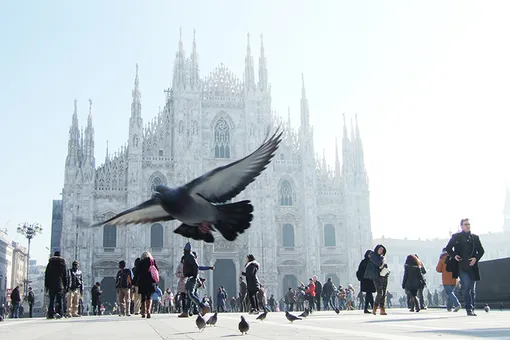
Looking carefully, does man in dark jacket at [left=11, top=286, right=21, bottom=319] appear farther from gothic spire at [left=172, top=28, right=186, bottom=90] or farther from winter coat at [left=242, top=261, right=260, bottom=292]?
gothic spire at [left=172, top=28, right=186, bottom=90]

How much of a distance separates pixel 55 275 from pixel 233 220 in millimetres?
10395

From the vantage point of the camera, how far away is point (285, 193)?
1731 inches

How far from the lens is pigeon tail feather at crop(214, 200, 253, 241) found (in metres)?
4.40

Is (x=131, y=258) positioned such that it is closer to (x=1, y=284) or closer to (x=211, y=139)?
(x=211, y=139)

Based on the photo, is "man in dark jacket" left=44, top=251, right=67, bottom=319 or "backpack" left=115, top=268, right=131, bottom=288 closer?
"man in dark jacket" left=44, top=251, right=67, bottom=319

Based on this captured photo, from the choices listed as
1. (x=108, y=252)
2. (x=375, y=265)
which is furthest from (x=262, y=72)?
(x=375, y=265)

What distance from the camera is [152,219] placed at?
16.4ft

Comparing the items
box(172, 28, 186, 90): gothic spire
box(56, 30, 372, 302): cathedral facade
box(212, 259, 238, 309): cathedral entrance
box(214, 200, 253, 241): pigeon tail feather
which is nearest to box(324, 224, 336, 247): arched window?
box(56, 30, 372, 302): cathedral facade

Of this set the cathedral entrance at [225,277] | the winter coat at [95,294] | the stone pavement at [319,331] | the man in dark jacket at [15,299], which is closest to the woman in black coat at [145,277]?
the stone pavement at [319,331]

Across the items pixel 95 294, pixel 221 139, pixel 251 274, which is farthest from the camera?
pixel 221 139

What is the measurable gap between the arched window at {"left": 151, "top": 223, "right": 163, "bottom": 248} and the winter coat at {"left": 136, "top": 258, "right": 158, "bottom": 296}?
91.6 ft

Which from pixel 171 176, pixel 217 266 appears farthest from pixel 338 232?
pixel 171 176

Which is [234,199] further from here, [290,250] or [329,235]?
[329,235]

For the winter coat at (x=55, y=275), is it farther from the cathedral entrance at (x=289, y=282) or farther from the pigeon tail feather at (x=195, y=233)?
the cathedral entrance at (x=289, y=282)
